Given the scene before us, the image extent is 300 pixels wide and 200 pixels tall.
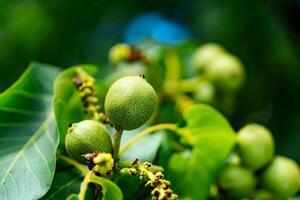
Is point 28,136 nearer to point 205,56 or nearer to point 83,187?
point 83,187

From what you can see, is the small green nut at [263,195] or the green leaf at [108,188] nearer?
the green leaf at [108,188]

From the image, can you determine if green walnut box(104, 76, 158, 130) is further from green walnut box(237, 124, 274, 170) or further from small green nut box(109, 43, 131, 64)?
small green nut box(109, 43, 131, 64)

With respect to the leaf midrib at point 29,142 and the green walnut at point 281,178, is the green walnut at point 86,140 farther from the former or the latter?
the green walnut at point 281,178

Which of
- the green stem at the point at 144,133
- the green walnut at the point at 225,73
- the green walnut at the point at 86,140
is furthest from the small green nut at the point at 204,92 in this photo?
the green walnut at the point at 86,140

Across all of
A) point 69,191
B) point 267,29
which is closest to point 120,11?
point 267,29

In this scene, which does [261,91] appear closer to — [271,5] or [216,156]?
[271,5]

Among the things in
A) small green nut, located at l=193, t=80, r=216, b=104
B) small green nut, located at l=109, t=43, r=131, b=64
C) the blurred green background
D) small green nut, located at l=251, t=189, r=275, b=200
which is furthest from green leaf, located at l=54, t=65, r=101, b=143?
the blurred green background

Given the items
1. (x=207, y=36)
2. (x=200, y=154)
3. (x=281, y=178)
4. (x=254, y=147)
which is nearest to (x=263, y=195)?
(x=281, y=178)
